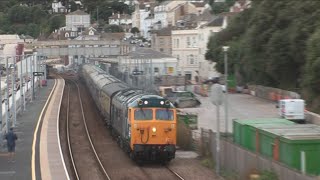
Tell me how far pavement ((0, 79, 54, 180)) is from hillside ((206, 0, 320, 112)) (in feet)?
62.2

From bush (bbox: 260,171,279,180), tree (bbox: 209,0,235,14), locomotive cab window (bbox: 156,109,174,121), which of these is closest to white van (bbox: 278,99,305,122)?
locomotive cab window (bbox: 156,109,174,121)

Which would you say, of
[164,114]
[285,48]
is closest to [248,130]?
[164,114]

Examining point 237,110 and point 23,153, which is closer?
point 23,153

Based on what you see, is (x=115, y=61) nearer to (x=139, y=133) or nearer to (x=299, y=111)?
(x=299, y=111)

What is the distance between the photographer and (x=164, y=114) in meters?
26.9

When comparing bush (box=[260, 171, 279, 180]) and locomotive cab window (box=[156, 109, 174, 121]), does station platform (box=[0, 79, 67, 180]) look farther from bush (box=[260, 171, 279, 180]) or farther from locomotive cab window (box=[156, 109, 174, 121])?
bush (box=[260, 171, 279, 180])

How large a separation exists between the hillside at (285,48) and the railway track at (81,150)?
15819 millimetres

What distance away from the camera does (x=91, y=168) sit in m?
26.5

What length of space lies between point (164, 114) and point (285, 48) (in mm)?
29300

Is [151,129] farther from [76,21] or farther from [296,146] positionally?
[76,21]

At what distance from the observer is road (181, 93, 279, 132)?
4430cm

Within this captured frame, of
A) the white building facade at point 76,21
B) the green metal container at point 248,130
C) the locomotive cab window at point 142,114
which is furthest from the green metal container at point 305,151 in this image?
the white building facade at point 76,21

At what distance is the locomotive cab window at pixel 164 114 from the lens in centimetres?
2675

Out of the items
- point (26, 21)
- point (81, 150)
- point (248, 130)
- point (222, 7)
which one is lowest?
point (81, 150)
